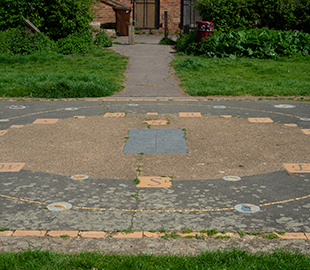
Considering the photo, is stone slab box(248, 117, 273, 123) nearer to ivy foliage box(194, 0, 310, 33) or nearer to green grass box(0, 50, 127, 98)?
green grass box(0, 50, 127, 98)

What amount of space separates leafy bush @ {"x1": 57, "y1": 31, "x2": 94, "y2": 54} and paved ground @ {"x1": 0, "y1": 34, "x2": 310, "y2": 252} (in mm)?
8311

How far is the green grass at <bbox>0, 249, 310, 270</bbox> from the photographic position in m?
3.45

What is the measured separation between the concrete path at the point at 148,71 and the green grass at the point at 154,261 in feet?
25.4

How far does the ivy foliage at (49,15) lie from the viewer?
17.6 m

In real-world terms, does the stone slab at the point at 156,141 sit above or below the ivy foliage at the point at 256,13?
below

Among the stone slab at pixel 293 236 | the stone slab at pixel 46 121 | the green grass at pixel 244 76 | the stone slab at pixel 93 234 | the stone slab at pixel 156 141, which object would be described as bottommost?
the stone slab at pixel 93 234

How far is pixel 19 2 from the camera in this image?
17531 millimetres

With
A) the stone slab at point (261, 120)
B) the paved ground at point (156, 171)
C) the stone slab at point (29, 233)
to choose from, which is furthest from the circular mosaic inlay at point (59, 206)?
the stone slab at point (261, 120)

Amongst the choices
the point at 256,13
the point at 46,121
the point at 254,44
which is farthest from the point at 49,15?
the point at 46,121

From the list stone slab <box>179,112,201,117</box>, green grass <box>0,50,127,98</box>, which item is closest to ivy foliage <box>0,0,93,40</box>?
green grass <box>0,50,127,98</box>

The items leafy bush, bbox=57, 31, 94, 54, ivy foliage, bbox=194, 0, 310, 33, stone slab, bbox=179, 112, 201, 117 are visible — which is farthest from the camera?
ivy foliage, bbox=194, 0, 310, 33

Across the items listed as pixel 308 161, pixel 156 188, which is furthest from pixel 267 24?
pixel 156 188

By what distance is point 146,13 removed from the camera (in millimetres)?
25234

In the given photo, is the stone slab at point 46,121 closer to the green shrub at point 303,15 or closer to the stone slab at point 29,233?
the stone slab at point 29,233
